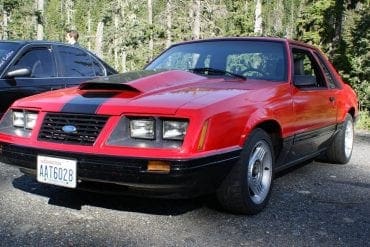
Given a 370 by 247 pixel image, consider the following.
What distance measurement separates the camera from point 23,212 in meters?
4.25

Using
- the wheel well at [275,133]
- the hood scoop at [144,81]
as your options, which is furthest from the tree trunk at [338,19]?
the hood scoop at [144,81]

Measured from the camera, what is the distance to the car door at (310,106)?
16.6ft

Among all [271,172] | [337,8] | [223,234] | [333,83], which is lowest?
[223,234]

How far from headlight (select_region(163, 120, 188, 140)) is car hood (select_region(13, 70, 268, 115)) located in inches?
3.6

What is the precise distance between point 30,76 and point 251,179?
3963 millimetres

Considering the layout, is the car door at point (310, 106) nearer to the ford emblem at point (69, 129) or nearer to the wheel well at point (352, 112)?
the wheel well at point (352, 112)

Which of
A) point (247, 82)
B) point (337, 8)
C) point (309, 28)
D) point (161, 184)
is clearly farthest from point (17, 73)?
point (309, 28)

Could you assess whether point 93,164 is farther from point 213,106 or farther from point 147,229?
point 213,106

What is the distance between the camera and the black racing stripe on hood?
153 inches

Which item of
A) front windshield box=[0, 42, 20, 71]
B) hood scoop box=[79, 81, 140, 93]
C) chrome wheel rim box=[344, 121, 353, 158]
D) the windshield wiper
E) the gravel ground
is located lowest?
the gravel ground

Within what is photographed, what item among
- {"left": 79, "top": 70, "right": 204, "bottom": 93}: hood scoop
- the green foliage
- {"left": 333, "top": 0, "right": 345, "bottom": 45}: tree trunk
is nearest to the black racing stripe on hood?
{"left": 79, "top": 70, "right": 204, "bottom": 93}: hood scoop

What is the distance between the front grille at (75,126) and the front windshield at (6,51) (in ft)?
10.0

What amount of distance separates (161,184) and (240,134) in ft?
2.72

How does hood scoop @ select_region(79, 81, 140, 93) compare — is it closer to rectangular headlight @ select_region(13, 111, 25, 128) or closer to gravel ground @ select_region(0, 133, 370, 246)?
rectangular headlight @ select_region(13, 111, 25, 128)
